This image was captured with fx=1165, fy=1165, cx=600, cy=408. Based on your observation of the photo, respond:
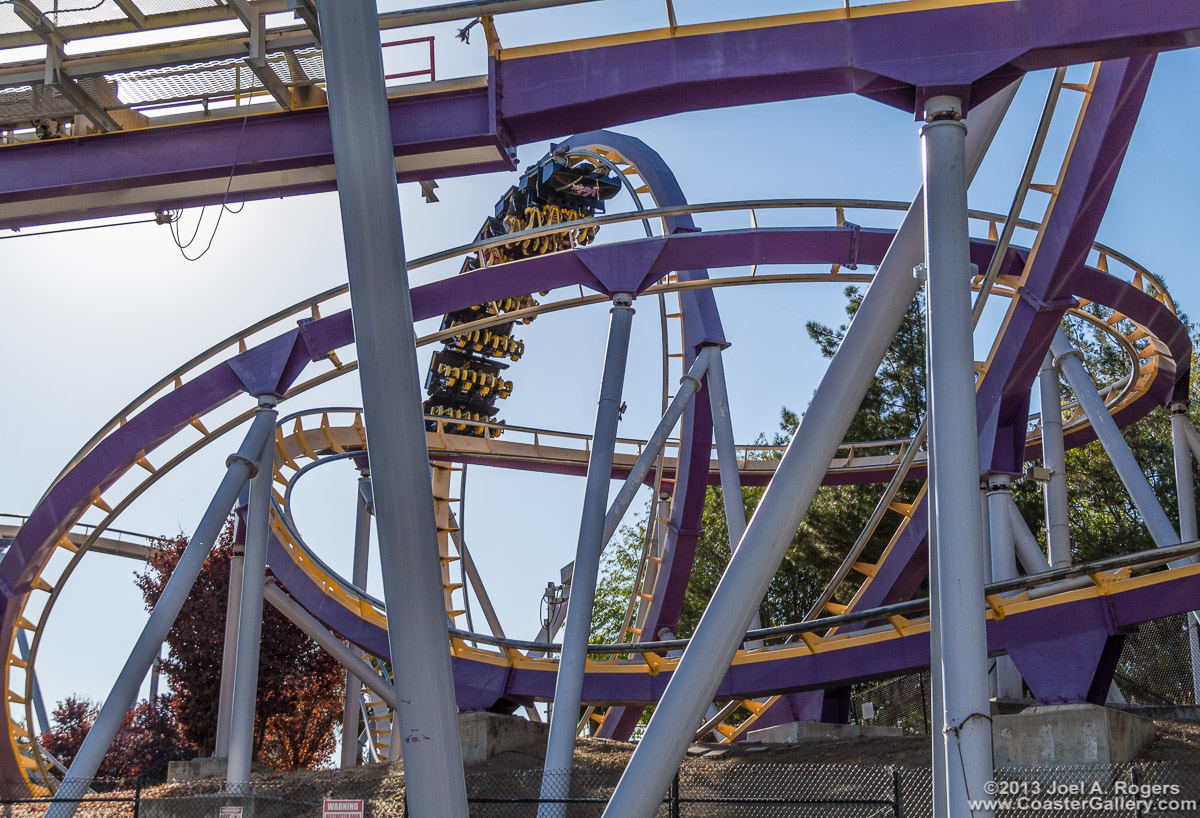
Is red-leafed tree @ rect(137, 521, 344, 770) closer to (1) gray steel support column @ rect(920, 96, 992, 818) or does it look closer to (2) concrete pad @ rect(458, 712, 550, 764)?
(2) concrete pad @ rect(458, 712, 550, 764)

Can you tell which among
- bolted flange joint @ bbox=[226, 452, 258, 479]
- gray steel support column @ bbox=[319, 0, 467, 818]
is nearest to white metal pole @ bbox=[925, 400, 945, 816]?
gray steel support column @ bbox=[319, 0, 467, 818]

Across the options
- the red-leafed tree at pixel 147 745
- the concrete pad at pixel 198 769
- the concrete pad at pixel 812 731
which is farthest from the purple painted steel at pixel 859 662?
the red-leafed tree at pixel 147 745

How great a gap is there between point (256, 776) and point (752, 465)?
1068cm

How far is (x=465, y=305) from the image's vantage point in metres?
12.6

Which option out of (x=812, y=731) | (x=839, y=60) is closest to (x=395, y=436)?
(x=839, y=60)

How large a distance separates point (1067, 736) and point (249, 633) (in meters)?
8.06

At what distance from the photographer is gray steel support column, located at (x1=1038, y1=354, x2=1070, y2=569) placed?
14.1 metres

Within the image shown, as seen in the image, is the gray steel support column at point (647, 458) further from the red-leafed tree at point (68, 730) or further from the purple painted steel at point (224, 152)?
the red-leafed tree at point (68, 730)

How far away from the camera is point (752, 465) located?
71.9 feet

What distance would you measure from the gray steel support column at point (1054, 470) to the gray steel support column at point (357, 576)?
10741 mm

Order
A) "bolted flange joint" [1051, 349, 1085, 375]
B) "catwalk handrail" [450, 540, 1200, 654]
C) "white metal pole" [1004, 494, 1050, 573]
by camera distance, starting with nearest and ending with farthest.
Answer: "catwalk handrail" [450, 540, 1200, 654]
"white metal pole" [1004, 494, 1050, 573]
"bolted flange joint" [1051, 349, 1085, 375]

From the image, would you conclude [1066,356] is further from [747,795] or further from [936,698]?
[936,698]

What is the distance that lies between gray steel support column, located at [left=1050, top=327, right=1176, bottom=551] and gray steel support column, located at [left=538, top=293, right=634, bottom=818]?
6.50 m

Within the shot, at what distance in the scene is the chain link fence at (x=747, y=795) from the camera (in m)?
9.05
